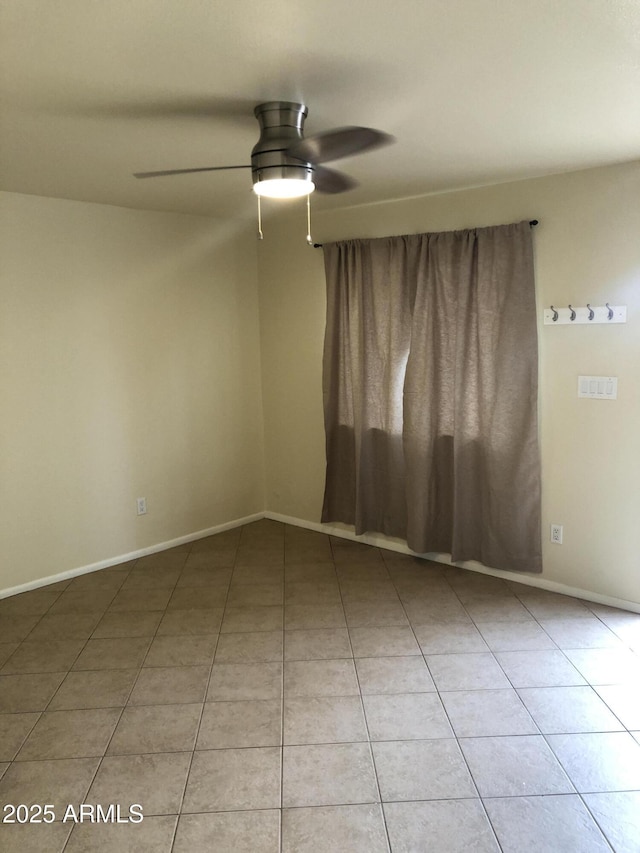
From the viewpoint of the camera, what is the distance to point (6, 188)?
347cm

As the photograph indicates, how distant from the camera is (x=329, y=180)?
268cm

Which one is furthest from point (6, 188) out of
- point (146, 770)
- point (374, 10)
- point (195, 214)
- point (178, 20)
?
point (146, 770)

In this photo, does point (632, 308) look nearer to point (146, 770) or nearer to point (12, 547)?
point (146, 770)

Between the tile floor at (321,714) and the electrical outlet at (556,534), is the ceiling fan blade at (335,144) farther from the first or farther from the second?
the electrical outlet at (556,534)

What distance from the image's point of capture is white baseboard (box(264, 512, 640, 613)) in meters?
3.47

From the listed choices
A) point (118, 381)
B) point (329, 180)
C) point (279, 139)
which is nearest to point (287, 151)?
point (279, 139)

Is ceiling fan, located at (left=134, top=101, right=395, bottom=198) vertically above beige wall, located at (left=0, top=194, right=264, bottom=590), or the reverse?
ceiling fan, located at (left=134, top=101, right=395, bottom=198)

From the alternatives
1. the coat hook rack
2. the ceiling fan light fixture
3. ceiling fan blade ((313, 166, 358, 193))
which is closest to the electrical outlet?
the coat hook rack

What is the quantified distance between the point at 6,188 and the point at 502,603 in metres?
3.47

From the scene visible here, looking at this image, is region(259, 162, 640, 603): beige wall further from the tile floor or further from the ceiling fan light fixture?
the ceiling fan light fixture

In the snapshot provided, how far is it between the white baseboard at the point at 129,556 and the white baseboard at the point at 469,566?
33cm

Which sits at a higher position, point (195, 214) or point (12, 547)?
point (195, 214)

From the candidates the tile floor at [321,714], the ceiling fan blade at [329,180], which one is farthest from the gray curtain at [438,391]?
the ceiling fan blade at [329,180]

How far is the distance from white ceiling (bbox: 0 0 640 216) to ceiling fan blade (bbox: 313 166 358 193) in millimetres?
178
